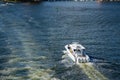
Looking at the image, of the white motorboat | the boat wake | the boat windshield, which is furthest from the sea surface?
the boat windshield

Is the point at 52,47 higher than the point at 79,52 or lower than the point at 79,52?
lower

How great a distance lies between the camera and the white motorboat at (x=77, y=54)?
80.1m

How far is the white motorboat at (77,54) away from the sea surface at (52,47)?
1.45m

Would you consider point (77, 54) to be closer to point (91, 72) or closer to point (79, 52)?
point (79, 52)

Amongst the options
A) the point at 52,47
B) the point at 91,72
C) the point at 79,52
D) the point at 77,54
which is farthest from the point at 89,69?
the point at 52,47

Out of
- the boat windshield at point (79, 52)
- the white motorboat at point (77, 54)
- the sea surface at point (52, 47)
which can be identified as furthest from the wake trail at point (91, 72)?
the boat windshield at point (79, 52)

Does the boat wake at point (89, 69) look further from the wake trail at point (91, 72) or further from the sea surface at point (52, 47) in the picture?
the sea surface at point (52, 47)

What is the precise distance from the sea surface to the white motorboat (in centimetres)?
145

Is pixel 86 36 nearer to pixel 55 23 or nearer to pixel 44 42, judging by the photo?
pixel 44 42

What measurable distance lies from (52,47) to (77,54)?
14.0m

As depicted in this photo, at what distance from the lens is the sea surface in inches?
2933

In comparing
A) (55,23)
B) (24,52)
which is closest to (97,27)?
(55,23)

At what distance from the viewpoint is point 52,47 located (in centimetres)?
9625

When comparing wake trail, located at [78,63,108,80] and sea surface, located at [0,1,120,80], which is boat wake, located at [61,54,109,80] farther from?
sea surface, located at [0,1,120,80]
